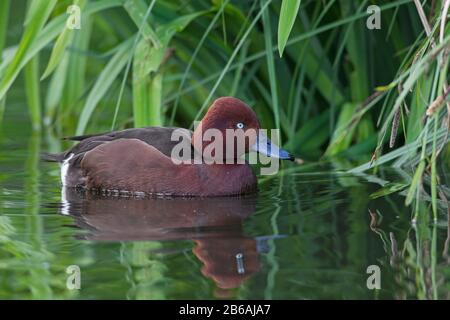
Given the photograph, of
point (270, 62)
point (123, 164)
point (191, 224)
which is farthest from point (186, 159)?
point (191, 224)

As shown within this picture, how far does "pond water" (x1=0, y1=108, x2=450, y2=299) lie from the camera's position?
386cm

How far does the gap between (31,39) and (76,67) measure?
2.68m

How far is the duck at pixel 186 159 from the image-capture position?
231 inches

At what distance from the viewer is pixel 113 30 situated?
7.24 metres

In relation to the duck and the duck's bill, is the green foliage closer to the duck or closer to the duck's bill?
the duck

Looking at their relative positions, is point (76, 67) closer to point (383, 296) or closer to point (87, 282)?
point (87, 282)

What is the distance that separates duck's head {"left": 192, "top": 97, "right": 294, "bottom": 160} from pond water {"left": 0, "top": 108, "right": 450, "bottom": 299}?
0.29 meters

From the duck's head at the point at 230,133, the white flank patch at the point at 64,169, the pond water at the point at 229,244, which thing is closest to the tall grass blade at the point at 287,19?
the pond water at the point at 229,244

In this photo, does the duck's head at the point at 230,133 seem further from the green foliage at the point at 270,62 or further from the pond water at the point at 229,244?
the pond water at the point at 229,244

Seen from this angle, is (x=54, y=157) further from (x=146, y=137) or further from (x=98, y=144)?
(x=146, y=137)

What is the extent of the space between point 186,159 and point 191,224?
3.29ft

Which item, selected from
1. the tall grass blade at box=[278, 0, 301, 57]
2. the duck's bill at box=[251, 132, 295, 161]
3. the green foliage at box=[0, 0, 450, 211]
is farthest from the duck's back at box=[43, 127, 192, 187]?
the tall grass blade at box=[278, 0, 301, 57]
